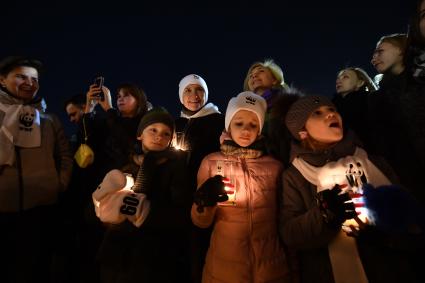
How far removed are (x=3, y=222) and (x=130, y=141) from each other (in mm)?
1652

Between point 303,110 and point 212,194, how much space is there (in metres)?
1.19

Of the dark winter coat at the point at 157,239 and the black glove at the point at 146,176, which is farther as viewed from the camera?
Result: the black glove at the point at 146,176

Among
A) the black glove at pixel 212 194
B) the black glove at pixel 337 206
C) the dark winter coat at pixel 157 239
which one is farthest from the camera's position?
the dark winter coat at pixel 157 239

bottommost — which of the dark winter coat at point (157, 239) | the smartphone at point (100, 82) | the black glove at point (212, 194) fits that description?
the dark winter coat at point (157, 239)

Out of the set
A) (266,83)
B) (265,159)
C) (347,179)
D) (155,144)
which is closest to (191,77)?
(266,83)

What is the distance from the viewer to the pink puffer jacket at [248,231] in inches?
88.5

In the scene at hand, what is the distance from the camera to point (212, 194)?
6.89ft

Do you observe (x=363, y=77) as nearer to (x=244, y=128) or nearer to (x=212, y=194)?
(x=244, y=128)

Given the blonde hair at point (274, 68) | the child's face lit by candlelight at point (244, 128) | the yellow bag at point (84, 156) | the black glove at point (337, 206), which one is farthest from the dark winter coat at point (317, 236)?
the yellow bag at point (84, 156)

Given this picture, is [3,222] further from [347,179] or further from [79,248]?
[347,179]

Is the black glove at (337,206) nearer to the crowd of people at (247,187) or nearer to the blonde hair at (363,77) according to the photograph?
the crowd of people at (247,187)

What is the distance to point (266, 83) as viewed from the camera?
A: 383 centimetres

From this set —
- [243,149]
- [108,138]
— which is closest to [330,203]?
[243,149]

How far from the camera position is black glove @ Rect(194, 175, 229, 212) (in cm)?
210
